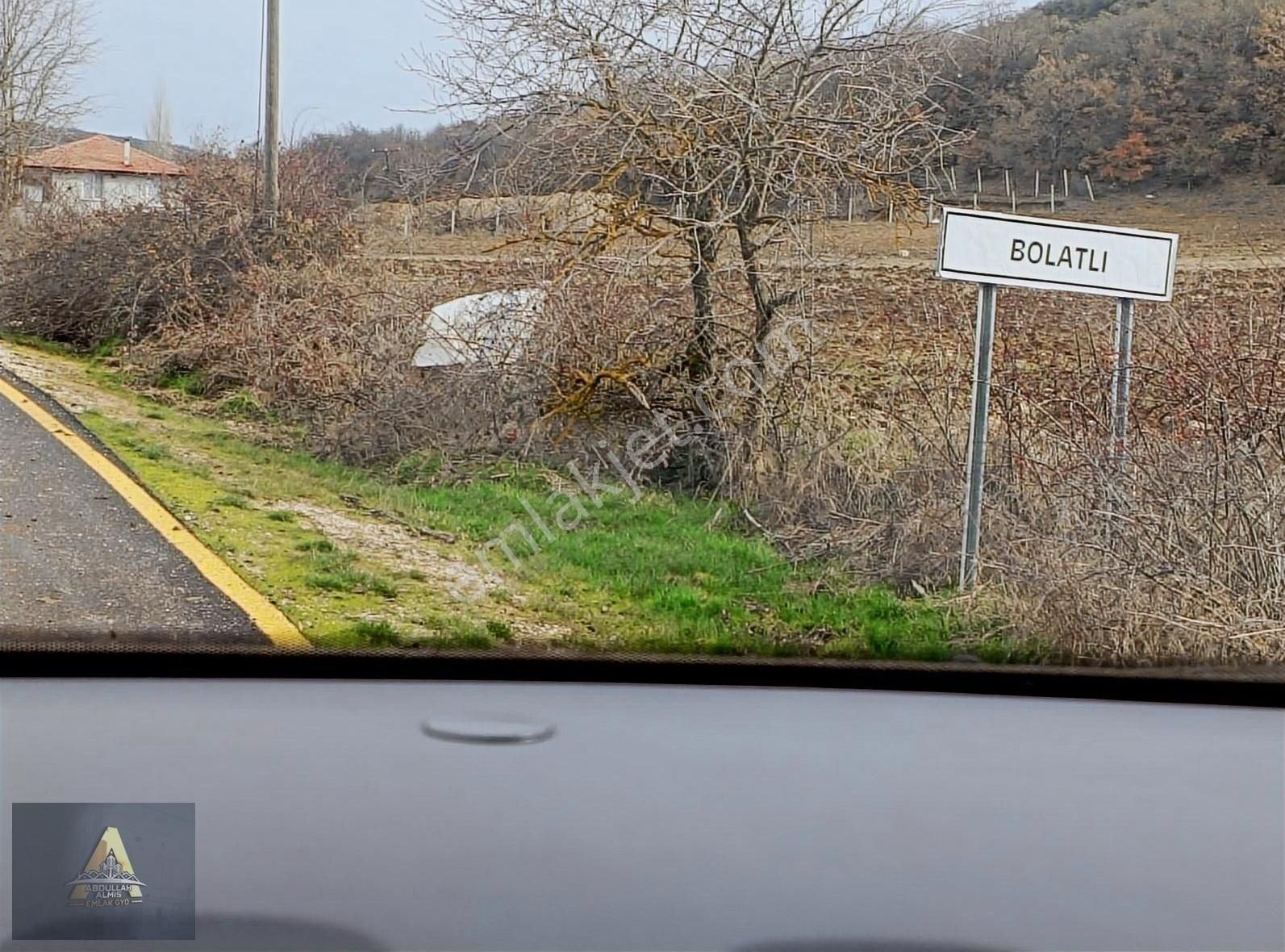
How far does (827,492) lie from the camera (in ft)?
15.8

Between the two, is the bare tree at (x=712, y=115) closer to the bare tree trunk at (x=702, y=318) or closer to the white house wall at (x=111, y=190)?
the bare tree trunk at (x=702, y=318)

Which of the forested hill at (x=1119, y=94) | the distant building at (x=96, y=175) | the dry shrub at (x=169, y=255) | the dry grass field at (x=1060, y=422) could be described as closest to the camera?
the dry grass field at (x=1060, y=422)

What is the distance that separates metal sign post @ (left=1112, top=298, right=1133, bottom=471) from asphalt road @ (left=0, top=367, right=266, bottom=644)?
9.65 feet

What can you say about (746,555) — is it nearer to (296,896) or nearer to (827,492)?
(827,492)

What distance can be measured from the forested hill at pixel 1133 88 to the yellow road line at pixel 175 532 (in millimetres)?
2870

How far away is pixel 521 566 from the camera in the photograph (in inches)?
176

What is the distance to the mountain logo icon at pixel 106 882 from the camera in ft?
8.41

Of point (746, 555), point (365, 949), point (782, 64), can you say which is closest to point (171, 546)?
point (746, 555)

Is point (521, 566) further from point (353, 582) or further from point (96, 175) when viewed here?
point (96, 175)

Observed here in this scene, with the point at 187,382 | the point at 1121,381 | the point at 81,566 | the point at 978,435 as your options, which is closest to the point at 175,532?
the point at 81,566

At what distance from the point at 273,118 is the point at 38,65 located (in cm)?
80

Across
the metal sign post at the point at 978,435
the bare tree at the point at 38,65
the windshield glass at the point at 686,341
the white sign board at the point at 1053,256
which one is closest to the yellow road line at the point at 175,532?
the windshield glass at the point at 686,341

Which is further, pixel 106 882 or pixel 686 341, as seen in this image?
pixel 686 341

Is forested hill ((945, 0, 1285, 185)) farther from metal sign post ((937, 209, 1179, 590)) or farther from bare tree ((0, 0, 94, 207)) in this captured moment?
bare tree ((0, 0, 94, 207))
